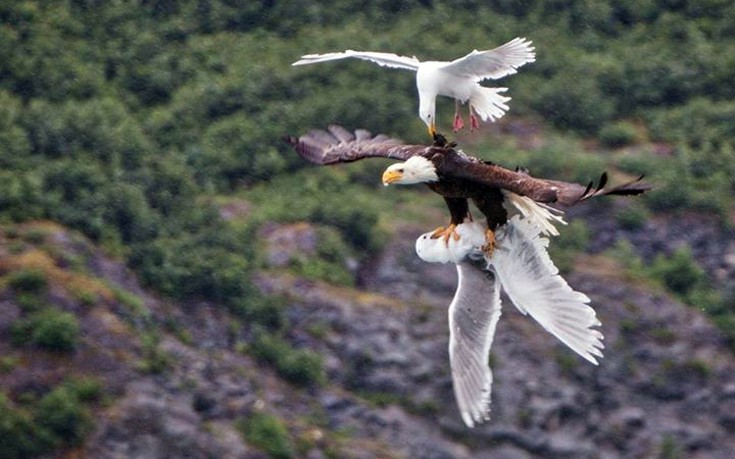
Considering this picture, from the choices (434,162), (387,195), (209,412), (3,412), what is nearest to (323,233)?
(387,195)

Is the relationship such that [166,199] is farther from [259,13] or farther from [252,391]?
[259,13]

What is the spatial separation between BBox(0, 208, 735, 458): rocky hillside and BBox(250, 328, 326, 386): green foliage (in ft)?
0.17

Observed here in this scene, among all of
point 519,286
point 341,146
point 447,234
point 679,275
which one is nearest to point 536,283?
point 519,286

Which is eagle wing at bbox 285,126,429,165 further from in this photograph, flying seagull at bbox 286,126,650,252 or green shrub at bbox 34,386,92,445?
green shrub at bbox 34,386,92,445

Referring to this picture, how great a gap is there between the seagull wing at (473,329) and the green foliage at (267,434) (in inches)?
395

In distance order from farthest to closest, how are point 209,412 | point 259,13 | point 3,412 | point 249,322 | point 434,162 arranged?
point 259,13 → point 249,322 → point 209,412 → point 3,412 → point 434,162

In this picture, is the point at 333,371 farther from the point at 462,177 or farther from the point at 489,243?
the point at 462,177

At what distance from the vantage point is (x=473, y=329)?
50.6 ft

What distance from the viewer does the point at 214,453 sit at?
24.9 metres

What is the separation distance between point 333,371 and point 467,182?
514 inches

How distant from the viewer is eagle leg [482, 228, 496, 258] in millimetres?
14797

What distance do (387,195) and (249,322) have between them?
399 centimetres

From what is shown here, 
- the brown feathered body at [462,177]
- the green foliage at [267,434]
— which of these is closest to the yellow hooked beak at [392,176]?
the brown feathered body at [462,177]

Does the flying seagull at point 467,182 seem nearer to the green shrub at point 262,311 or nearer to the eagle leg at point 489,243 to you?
the eagle leg at point 489,243
